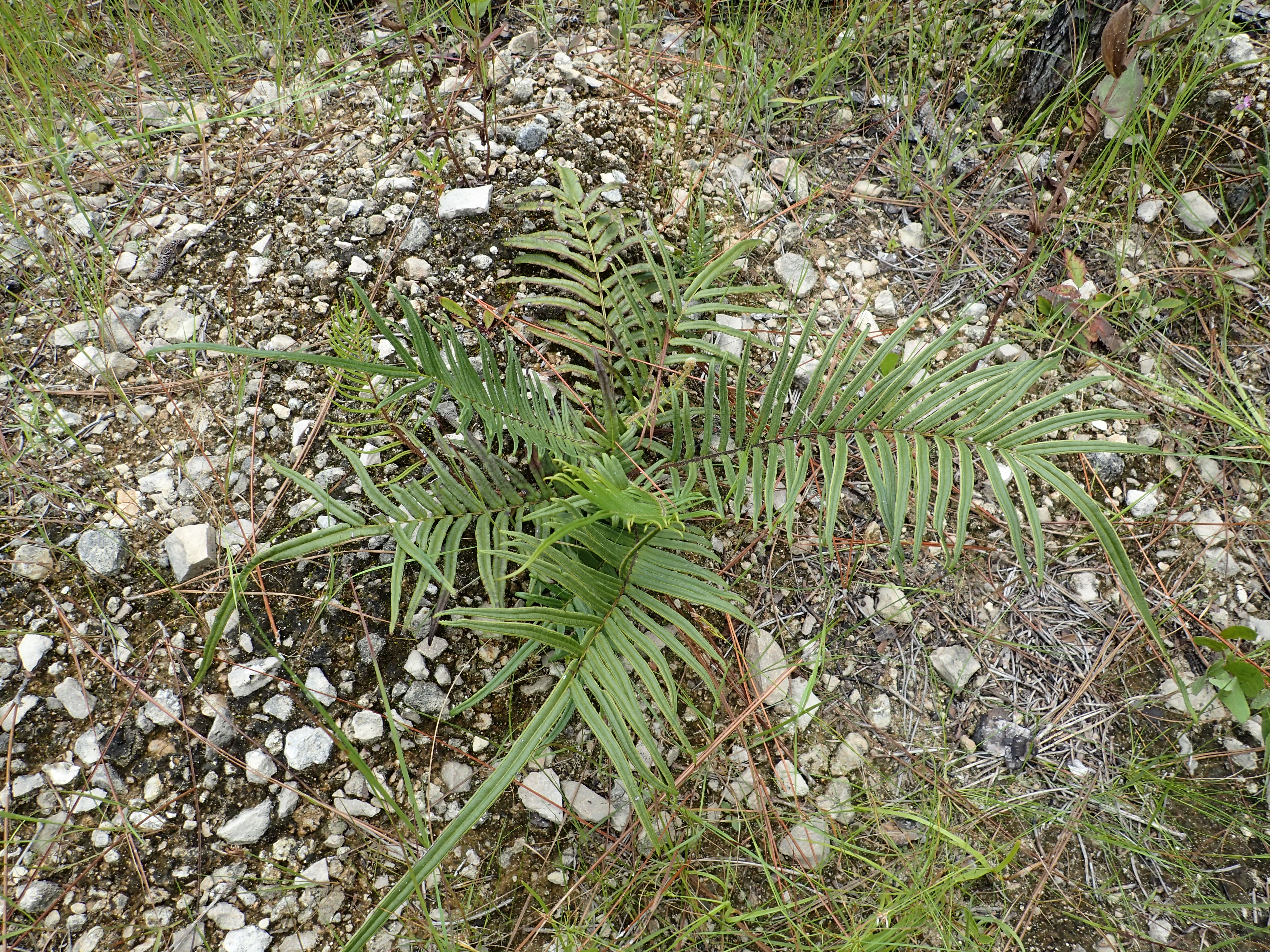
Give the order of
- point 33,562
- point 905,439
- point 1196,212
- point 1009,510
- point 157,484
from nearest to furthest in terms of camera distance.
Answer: point 1009,510 → point 905,439 → point 33,562 → point 157,484 → point 1196,212

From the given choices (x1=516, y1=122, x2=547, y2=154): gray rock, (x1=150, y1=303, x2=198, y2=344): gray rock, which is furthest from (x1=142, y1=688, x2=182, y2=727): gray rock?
(x1=516, y1=122, x2=547, y2=154): gray rock

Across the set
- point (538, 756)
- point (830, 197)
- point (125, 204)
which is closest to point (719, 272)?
point (830, 197)

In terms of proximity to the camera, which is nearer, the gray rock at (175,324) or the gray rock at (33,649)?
the gray rock at (33,649)

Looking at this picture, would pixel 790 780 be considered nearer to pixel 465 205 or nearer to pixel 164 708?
pixel 164 708

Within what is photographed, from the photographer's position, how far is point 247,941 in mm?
1174

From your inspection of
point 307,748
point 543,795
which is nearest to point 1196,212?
point 543,795

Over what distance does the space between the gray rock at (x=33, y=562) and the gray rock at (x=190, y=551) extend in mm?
201

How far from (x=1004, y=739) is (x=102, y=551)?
1727mm

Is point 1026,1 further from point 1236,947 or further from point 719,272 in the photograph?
point 1236,947

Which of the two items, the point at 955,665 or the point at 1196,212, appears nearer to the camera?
the point at 955,665

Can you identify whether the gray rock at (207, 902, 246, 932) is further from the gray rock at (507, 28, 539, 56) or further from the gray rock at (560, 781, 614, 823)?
the gray rock at (507, 28, 539, 56)

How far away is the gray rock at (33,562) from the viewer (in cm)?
141

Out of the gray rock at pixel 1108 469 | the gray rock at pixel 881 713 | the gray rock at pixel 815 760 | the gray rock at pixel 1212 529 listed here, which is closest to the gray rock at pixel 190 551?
the gray rock at pixel 815 760

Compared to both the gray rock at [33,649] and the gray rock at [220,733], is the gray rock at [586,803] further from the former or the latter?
the gray rock at [33,649]
